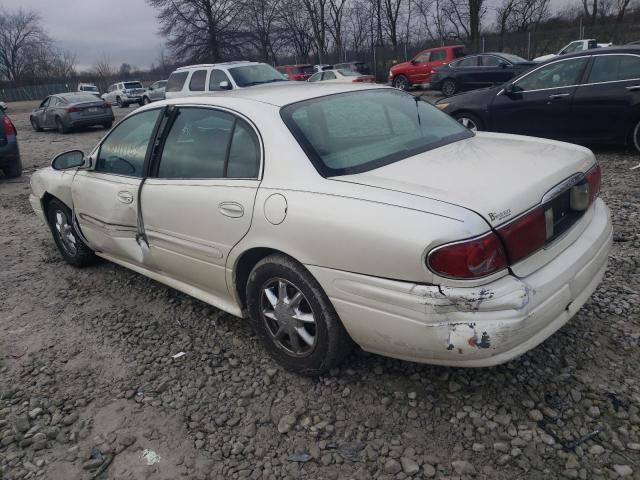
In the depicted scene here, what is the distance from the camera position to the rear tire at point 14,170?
32.1 feet

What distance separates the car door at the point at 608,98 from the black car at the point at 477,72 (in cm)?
815

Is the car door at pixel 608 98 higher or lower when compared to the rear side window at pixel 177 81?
lower

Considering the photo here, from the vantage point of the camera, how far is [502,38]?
29.5 metres

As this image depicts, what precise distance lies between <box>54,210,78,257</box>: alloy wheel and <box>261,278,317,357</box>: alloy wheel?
8.56 ft

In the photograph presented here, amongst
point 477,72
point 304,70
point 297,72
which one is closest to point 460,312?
point 477,72

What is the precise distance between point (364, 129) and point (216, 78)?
35.9ft

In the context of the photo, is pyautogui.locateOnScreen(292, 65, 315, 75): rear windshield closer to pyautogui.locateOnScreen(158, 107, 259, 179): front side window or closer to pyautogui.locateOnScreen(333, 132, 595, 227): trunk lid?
pyautogui.locateOnScreen(158, 107, 259, 179): front side window

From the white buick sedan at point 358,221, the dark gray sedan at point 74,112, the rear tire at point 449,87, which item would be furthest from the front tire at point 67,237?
the rear tire at point 449,87

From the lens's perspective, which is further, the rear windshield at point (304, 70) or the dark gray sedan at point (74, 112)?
the rear windshield at point (304, 70)

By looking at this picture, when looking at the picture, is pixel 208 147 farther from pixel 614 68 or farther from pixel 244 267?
pixel 614 68

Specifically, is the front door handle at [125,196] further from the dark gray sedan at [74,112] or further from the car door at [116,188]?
the dark gray sedan at [74,112]

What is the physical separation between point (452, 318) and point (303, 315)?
0.86 m

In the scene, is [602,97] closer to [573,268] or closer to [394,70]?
[573,268]

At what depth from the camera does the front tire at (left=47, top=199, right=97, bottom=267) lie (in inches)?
179
